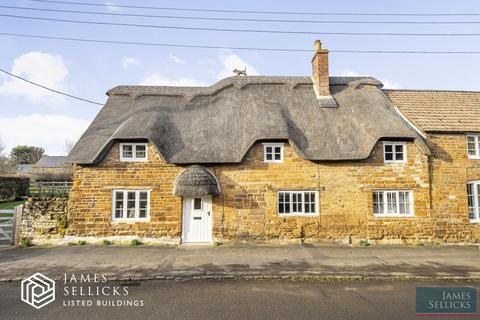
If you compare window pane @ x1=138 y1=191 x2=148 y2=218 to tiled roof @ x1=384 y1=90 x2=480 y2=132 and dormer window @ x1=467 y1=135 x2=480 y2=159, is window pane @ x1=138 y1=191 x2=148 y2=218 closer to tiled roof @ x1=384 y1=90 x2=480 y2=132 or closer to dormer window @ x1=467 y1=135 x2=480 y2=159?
tiled roof @ x1=384 y1=90 x2=480 y2=132

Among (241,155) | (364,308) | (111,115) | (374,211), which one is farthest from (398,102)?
(111,115)

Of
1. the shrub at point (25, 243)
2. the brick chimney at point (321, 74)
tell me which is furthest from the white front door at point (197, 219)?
the brick chimney at point (321, 74)

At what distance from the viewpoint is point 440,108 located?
532 inches

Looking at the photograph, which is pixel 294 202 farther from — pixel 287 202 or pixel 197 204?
pixel 197 204

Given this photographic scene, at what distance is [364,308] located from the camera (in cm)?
601

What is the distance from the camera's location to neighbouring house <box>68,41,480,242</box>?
1174 cm

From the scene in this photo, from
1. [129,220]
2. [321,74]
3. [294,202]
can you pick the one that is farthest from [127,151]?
[321,74]

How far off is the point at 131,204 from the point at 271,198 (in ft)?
20.0

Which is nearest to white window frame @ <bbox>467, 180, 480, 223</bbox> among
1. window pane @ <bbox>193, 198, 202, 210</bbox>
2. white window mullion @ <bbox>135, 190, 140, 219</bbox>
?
window pane @ <bbox>193, 198, 202, 210</bbox>

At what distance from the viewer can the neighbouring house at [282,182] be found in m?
11.7

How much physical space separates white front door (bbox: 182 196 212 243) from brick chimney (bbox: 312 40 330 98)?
8.12 m

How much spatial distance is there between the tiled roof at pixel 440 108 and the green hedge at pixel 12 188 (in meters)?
30.0

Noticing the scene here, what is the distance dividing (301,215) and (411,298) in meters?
5.59

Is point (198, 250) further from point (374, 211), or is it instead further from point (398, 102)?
point (398, 102)
